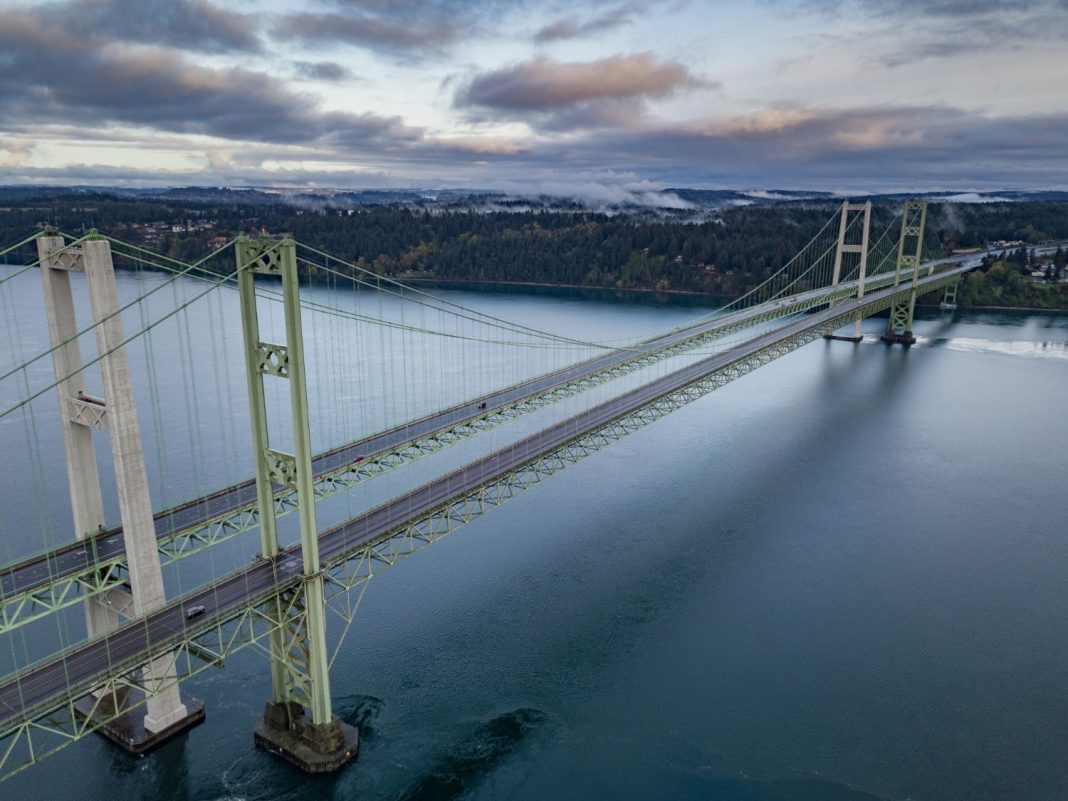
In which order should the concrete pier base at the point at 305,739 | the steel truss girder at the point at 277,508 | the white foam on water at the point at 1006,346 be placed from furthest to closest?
the white foam on water at the point at 1006,346 → the concrete pier base at the point at 305,739 → the steel truss girder at the point at 277,508

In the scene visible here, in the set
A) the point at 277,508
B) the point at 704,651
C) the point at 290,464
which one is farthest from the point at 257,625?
the point at 704,651

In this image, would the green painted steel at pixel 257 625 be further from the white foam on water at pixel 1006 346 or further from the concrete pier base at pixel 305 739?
the white foam on water at pixel 1006 346

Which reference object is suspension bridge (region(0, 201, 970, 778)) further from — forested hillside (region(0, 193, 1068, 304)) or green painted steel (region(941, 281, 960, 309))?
forested hillside (region(0, 193, 1068, 304))

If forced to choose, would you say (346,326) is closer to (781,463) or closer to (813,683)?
(781,463)

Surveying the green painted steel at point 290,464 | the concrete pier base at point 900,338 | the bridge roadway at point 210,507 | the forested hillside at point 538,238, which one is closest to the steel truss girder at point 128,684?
the green painted steel at point 290,464

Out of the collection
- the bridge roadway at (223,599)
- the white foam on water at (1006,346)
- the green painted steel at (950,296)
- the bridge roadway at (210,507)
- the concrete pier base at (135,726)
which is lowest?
the white foam on water at (1006,346)

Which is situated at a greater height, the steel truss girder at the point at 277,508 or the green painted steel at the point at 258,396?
the green painted steel at the point at 258,396

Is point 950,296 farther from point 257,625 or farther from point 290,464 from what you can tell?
point 290,464
